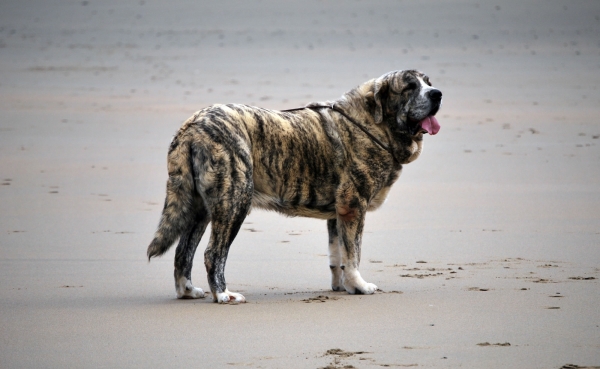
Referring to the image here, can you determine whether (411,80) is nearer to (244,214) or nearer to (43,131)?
(244,214)

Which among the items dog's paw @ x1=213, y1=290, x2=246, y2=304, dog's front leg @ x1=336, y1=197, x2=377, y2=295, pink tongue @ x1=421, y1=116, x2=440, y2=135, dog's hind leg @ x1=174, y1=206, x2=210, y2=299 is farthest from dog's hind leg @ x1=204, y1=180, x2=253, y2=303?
pink tongue @ x1=421, y1=116, x2=440, y2=135

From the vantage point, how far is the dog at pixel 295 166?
23.7 feet

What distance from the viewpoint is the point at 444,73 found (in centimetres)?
2722

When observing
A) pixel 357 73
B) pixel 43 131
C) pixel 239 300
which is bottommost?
pixel 239 300

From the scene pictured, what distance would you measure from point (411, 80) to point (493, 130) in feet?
33.5

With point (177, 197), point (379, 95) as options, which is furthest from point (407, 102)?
point (177, 197)

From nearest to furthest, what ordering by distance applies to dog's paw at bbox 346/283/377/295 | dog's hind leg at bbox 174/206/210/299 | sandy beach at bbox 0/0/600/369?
sandy beach at bbox 0/0/600/369
dog's hind leg at bbox 174/206/210/299
dog's paw at bbox 346/283/377/295

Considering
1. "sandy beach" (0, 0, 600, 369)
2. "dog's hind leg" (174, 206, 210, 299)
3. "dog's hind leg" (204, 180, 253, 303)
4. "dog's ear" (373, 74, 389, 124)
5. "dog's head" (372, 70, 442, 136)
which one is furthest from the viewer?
"dog's ear" (373, 74, 389, 124)

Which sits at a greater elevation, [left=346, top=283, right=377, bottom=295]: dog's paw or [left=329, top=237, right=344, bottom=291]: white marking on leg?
[left=329, top=237, right=344, bottom=291]: white marking on leg

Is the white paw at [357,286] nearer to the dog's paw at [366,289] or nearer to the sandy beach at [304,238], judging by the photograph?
the dog's paw at [366,289]

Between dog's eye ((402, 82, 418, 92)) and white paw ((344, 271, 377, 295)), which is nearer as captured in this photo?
white paw ((344, 271, 377, 295))

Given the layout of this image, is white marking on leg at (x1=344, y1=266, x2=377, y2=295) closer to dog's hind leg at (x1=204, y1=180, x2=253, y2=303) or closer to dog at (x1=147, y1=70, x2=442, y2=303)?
dog at (x1=147, y1=70, x2=442, y2=303)

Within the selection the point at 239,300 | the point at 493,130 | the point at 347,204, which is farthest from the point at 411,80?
the point at 493,130

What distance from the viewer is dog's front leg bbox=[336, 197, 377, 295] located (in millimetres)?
7682
